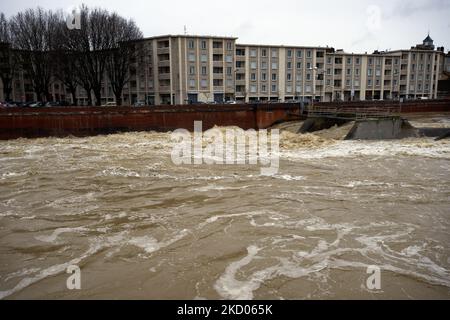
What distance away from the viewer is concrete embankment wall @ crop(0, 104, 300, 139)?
33.5 metres

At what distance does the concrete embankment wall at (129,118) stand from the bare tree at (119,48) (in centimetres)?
2014

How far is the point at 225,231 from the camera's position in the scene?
401 inches

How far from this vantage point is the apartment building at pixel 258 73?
7044cm

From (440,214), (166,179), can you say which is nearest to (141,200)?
(166,179)

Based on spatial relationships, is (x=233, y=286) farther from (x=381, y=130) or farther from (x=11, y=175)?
(x=381, y=130)

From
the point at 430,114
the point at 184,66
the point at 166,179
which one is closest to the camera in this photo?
the point at 166,179

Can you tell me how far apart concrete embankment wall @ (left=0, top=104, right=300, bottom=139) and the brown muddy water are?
50.8 ft

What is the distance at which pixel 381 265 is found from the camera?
815cm

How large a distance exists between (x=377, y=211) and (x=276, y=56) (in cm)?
7061

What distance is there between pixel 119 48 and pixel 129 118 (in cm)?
2234

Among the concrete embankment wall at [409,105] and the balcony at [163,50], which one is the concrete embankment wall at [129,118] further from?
the balcony at [163,50]

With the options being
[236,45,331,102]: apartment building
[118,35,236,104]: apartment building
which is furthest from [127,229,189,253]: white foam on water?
[236,45,331,102]: apartment building

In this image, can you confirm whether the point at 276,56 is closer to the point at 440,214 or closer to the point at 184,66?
the point at 184,66

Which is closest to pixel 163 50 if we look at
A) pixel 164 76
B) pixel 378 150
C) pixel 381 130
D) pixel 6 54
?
pixel 164 76
